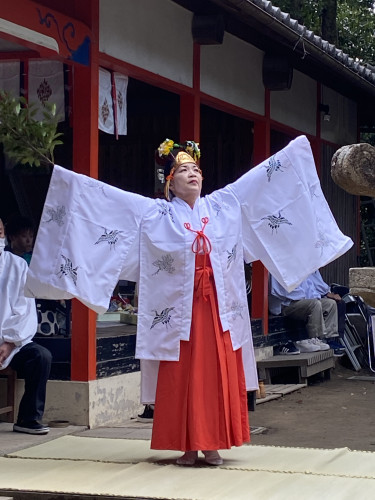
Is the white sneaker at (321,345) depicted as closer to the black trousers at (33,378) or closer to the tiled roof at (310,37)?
the tiled roof at (310,37)

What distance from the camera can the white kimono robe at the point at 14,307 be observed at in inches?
257

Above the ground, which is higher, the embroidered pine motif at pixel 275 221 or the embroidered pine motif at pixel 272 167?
the embroidered pine motif at pixel 272 167

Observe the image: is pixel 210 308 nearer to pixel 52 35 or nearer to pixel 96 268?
pixel 96 268

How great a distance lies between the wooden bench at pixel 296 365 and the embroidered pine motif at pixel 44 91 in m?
3.70

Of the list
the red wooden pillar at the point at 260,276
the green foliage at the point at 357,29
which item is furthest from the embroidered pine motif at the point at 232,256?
the green foliage at the point at 357,29

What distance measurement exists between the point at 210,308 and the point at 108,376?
208cm

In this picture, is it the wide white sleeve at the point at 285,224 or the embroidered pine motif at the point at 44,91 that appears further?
the embroidered pine motif at the point at 44,91

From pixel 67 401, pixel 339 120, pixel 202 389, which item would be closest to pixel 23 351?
pixel 67 401

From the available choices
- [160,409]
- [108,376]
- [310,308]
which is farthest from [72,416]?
[310,308]

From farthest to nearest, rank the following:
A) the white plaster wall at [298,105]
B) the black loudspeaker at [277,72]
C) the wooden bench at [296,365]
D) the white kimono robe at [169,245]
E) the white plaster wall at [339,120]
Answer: the white plaster wall at [339,120]
the white plaster wall at [298,105]
the black loudspeaker at [277,72]
the wooden bench at [296,365]
the white kimono robe at [169,245]

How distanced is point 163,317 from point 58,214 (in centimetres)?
81

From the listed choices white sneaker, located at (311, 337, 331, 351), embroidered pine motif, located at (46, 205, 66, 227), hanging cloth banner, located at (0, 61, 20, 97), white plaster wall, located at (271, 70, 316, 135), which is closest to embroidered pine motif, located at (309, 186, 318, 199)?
embroidered pine motif, located at (46, 205, 66, 227)

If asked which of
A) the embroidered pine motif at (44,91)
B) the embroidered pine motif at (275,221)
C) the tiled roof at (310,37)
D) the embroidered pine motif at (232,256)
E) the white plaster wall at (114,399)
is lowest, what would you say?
the white plaster wall at (114,399)

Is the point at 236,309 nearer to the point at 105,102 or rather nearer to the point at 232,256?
the point at 232,256
